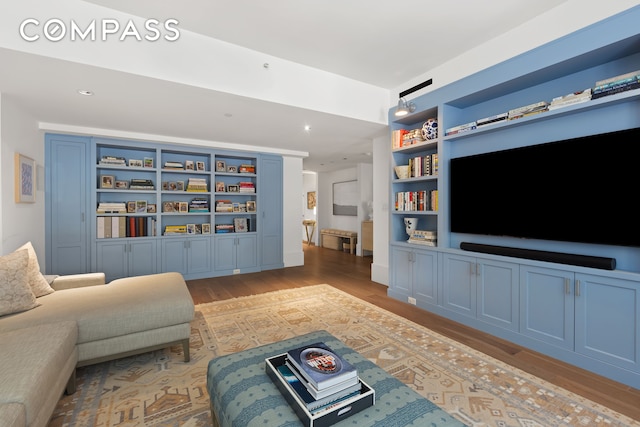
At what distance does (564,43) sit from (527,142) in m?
0.79

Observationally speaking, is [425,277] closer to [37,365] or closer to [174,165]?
[37,365]

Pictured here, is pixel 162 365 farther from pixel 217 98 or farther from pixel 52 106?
pixel 52 106

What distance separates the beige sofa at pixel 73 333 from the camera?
1249 mm

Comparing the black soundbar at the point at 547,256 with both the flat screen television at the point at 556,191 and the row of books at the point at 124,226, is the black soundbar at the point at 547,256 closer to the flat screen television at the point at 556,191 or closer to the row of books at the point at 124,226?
the flat screen television at the point at 556,191

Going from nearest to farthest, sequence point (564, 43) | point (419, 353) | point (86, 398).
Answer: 1. point (86, 398)
2. point (564, 43)
3. point (419, 353)

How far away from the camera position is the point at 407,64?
124 inches

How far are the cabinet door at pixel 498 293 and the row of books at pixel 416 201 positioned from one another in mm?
858

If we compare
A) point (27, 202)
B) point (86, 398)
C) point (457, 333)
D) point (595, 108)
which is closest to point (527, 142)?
point (595, 108)

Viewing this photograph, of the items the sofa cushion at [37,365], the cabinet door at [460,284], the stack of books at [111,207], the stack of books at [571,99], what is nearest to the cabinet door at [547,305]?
the cabinet door at [460,284]

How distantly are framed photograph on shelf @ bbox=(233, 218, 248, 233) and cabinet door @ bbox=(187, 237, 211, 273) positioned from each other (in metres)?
0.54

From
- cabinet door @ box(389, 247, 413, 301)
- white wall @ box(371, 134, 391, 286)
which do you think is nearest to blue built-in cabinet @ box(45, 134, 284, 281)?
white wall @ box(371, 134, 391, 286)

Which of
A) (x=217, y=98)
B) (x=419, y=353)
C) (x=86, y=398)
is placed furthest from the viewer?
(x=217, y=98)

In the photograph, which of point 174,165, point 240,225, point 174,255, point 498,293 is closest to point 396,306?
point 498,293

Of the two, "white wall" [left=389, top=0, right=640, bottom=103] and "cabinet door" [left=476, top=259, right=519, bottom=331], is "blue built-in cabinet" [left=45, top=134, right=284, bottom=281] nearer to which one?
"white wall" [left=389, top=0, right=640, bottom=103]
